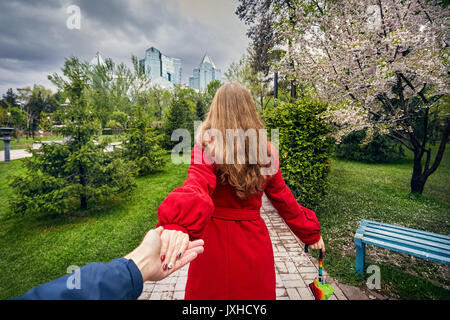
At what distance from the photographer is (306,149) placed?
493cm

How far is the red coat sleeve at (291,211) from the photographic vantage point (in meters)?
1.50

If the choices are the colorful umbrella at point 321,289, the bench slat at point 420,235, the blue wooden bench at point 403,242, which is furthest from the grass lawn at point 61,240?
the bench slat at point 420,235

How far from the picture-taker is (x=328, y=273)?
120 inches

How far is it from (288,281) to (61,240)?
4.34 m

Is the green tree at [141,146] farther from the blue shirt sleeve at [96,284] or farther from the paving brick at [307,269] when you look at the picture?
the blue shirt sleeve at [96,284]

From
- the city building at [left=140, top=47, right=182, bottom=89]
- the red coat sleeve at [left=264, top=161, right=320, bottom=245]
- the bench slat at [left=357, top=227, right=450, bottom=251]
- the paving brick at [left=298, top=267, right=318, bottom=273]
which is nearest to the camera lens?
the red coat sleeve at [left=264, top=161, right=320, bottom=245]

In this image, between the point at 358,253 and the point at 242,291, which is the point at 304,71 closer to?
the point at 358,253

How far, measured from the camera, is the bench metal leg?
9.43 feet

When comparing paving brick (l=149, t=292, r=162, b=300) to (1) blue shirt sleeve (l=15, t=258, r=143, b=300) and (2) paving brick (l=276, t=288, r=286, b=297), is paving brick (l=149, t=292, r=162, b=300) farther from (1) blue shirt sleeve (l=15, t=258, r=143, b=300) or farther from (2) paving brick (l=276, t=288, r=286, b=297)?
(1) blue shirt sleeve (l=15, t=258, r=143, b=300)

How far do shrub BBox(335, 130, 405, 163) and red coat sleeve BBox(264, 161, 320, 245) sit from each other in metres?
12.0

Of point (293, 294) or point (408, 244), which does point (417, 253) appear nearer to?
point (408, 244)

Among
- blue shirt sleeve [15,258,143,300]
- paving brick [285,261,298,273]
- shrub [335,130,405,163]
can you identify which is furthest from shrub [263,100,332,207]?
shrub [335,130,405,163]

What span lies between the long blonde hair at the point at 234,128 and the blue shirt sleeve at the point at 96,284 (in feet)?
2.26

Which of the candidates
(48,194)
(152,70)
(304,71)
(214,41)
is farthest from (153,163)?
(152,70)
